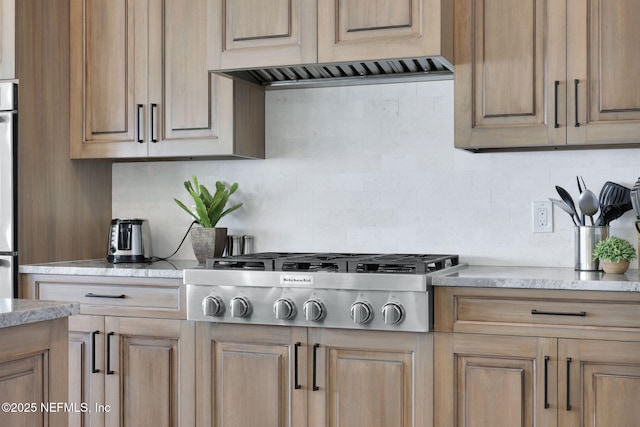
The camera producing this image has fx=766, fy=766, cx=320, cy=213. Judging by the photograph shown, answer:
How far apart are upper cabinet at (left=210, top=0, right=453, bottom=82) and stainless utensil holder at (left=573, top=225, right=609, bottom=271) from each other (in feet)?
2.63

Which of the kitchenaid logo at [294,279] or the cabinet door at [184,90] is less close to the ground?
the cabinet door at [184,90]

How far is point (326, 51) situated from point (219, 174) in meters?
0.94

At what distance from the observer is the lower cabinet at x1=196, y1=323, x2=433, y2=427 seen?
104 inches

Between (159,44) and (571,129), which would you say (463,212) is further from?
(159,44)

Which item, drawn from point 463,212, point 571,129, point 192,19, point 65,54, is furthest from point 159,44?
point 571,129

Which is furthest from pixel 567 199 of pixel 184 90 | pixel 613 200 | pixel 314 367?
pixel 184 90

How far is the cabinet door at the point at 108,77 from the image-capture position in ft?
11.0

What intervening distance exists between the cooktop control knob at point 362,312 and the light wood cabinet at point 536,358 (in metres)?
0.24

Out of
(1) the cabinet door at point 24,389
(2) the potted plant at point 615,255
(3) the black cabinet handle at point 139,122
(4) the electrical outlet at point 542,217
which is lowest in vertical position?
(1) the cabinet door at point 24,389

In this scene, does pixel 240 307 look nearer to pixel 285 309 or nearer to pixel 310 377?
pixel 285 309

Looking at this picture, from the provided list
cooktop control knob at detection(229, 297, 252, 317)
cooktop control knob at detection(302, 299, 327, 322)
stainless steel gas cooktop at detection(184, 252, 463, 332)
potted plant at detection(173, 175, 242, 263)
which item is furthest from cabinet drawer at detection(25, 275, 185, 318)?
cooktop control knob at detection(302, 299, 327, 322)

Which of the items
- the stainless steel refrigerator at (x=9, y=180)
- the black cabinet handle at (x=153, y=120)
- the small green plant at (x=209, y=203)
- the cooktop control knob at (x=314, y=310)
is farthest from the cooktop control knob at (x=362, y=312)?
the stainless steel refrigerator at (x=9, y=180)

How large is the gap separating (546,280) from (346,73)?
1.28m

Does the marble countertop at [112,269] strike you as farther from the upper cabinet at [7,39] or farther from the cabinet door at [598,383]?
the cabinet door at [598,383]
